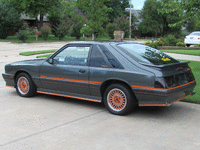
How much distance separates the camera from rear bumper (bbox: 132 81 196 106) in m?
4.82

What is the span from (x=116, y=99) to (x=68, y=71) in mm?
1306

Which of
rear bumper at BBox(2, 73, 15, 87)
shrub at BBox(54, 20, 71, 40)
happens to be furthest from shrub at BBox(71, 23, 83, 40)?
rear bumper at BBox(2, 73, 15, 87)

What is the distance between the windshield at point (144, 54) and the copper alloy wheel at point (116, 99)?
758 mm

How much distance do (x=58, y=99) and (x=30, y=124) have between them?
6.21ft

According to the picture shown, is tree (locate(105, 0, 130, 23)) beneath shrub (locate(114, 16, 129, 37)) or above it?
above

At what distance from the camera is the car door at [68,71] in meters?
5.78

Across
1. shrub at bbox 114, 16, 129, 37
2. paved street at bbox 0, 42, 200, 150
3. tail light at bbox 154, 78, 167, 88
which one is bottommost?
paved street at bbox 0, 42, 200, 150

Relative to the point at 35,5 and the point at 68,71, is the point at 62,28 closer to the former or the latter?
the point at 35,5

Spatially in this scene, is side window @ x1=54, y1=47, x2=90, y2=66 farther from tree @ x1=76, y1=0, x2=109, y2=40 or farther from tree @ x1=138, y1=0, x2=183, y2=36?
tree @ x1=138, y1=0, x2=183, y2=36

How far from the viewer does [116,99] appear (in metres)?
5.37

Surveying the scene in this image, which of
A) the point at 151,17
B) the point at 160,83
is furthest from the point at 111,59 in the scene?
the point at 151,17

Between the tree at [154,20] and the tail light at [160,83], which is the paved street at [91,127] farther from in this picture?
the tree at [154,20]

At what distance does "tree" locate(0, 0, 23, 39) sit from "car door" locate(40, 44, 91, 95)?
87.2 ft

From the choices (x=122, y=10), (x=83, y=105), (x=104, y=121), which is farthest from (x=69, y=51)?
(x=122, y=10)
